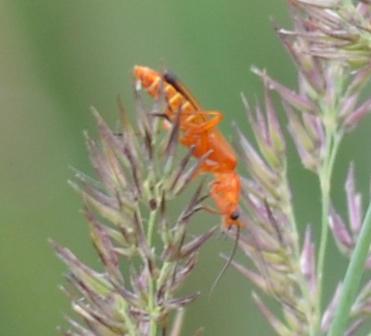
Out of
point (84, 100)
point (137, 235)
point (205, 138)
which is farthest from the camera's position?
point (84, 100)

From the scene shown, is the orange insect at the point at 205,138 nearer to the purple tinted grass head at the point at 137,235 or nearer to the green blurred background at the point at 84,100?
the purple tinted grass head at the point at 137,235

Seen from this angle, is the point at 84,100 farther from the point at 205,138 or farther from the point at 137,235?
the point at 137,235

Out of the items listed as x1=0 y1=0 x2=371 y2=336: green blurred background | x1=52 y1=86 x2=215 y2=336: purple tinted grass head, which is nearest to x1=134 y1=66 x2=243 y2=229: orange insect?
x1=52 y1=86 x2=215 y2=336: purple tinted grass head

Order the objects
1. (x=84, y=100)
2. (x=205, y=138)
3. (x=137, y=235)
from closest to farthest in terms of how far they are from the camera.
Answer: (x=137, y=235) → (x=205, y=138) → (x=84, y=100)

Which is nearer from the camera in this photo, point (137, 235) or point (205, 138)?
point (137, 235)

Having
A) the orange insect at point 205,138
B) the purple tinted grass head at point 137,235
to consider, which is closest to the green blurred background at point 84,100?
the orange insect at point 205,138

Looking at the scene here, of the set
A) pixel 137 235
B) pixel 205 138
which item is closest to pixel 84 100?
pixel 205 138

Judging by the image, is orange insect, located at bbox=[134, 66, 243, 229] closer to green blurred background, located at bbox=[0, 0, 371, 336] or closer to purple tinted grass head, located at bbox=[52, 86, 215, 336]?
purple tinted grass head, located at bbox=[52, 86, 215, 336]
